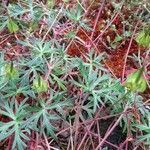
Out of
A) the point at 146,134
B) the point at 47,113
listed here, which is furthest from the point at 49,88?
the point at 146,134

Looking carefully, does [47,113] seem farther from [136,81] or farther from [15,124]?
[136,81]

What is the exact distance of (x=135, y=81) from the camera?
1.19m

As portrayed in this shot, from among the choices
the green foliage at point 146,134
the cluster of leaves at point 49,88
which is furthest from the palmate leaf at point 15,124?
the green foliage at point 146,134

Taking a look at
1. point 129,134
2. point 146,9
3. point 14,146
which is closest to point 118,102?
point 129,134

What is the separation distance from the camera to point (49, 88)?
1.49 meters

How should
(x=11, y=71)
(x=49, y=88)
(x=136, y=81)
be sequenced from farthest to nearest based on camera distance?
(x=49, y=88)
(x=11, y=71)
(x=136, y=81)

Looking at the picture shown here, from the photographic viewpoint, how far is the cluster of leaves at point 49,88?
1357mm

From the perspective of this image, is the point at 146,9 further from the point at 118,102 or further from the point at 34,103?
the point at 34,103

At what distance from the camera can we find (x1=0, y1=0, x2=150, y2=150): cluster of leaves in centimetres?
136

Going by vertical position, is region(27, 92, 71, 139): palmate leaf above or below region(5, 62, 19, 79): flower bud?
below

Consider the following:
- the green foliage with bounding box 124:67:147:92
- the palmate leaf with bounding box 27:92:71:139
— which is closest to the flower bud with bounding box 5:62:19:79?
the palmate leaf with bounding box 27:92:71:139

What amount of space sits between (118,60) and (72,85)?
0.27m

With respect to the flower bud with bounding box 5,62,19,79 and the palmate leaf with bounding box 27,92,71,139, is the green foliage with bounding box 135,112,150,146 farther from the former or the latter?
the flower bud with bounding box 5,62,19,79

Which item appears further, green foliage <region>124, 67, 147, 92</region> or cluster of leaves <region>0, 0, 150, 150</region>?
cluster of leaves <region>0, 0, 150, 150</region>
